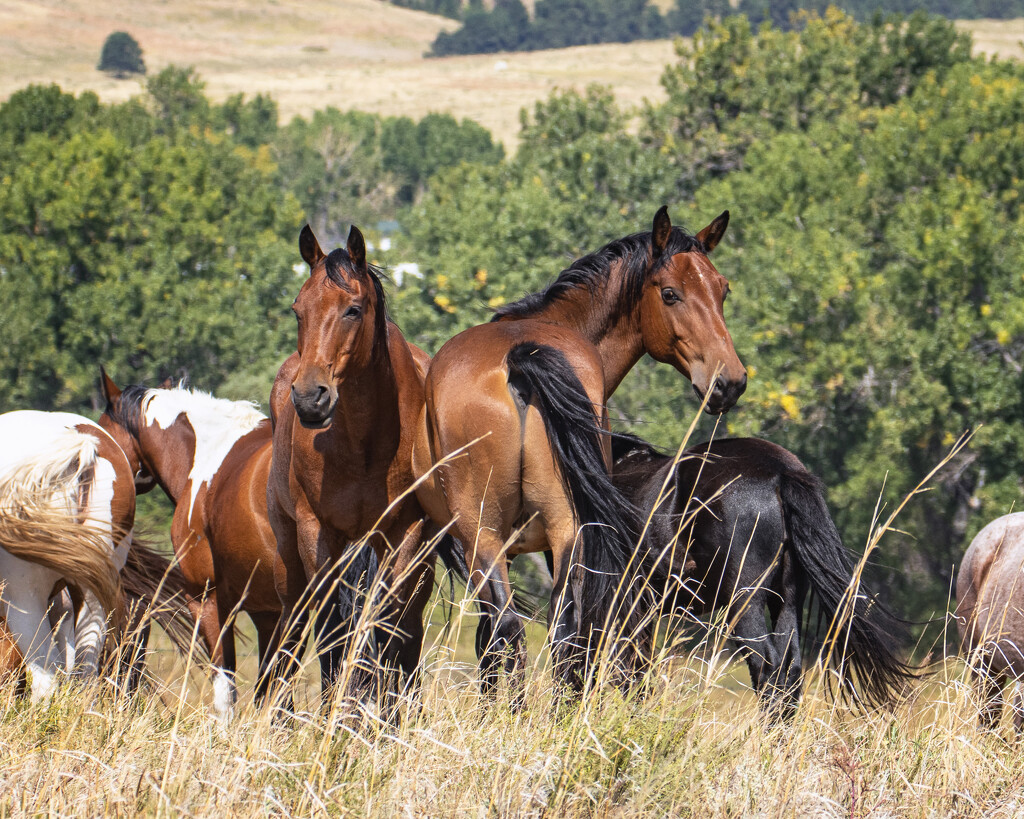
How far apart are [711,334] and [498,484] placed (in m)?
1.13

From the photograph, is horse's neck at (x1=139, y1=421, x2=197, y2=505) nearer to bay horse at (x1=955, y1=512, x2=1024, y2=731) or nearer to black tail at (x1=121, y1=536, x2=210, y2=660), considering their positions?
black tail at (x1=121, y1=536, x2=210, y2=660)

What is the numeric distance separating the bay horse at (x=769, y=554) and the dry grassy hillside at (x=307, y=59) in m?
90.4

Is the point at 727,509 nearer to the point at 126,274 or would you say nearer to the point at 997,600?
the point at 997,600

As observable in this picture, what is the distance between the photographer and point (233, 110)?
2940 inches

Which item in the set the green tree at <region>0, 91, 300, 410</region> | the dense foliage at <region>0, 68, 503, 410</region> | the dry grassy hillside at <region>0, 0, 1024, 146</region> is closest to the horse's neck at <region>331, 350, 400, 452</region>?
the dense foliage at <region>0, 68, 503, 410</region>

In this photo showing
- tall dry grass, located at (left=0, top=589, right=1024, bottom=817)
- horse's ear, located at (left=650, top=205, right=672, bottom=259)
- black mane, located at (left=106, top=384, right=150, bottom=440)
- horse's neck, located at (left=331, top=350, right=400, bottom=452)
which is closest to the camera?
tall dry grass, located at (left=0, top=589, right=1024, bottom=817)

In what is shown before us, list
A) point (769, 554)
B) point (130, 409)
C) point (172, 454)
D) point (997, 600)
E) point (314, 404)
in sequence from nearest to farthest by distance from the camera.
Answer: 1. point (314, 404)
2. point (997, 600)
3. point (769, 554)
4. point (172, 454)
5. point (130, 409)

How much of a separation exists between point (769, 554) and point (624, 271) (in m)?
1.58

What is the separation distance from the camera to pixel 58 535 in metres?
4.47

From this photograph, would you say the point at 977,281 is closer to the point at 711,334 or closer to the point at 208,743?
the point at 711,334

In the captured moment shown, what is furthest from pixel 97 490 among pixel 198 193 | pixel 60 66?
pixel 60 66

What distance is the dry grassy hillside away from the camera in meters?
101

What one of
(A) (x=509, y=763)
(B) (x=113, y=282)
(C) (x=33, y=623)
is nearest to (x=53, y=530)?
(C) (x=33, y=623)

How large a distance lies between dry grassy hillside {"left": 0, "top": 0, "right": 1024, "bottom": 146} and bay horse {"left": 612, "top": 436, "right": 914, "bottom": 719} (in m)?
90.4
